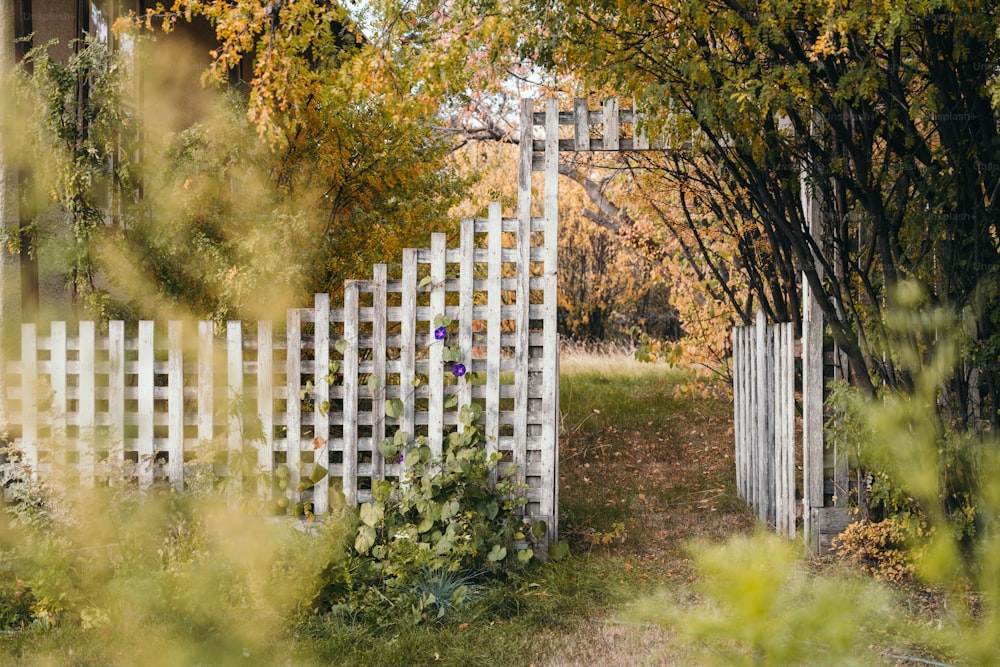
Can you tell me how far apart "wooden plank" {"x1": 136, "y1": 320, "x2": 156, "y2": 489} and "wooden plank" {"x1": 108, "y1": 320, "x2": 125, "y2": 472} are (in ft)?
0.30

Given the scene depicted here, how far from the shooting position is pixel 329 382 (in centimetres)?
495

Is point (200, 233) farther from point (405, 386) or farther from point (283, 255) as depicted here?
point (405, 386)

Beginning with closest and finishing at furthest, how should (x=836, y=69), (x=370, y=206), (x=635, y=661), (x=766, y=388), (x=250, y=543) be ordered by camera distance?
1. (x=250, y=543)
2. (x=635, y=661)
3. (x=836, y=69)
4. (x=766, y=388)
5. (x=370, y=206)

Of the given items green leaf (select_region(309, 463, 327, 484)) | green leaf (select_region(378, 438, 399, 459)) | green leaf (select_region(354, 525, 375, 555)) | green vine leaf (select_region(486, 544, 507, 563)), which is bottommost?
green vine leaf (select_region(486, 544, 507, 563))

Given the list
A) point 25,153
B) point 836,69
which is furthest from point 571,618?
point 25,153

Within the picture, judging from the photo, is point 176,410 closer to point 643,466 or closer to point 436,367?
point 436,367

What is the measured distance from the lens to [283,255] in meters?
5.32

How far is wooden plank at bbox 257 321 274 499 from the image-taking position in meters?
4.92

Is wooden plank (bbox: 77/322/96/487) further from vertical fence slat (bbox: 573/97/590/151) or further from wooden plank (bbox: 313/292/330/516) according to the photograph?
vertical fence slat (bbox: 573/97/590/151)

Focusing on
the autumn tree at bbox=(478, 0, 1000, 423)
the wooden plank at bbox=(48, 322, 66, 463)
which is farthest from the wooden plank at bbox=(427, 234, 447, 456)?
the wooden plank at bbox=(48, 322, 66, 463)

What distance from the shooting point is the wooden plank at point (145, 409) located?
4.96 meters

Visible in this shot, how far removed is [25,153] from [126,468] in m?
1.98

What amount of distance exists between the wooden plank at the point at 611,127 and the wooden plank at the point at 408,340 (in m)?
1.33

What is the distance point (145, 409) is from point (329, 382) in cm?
105
